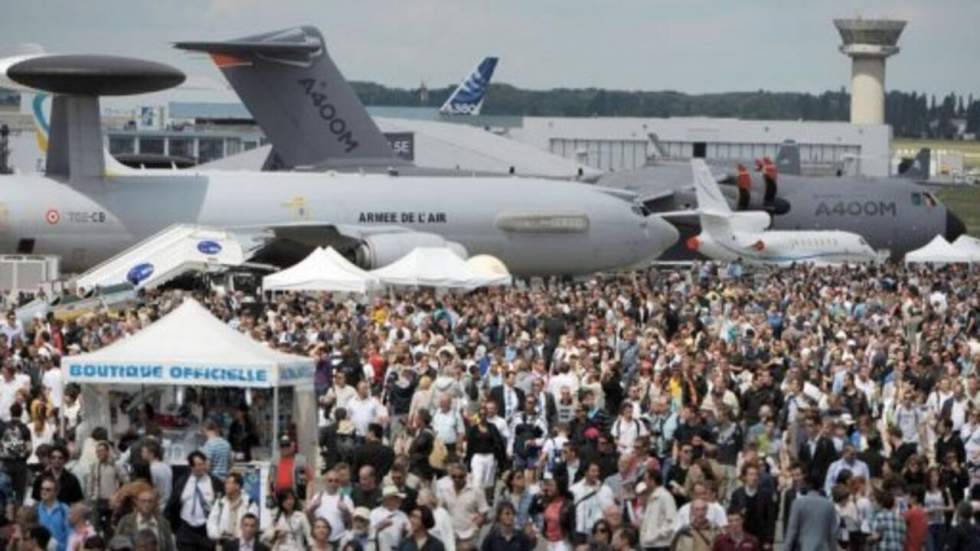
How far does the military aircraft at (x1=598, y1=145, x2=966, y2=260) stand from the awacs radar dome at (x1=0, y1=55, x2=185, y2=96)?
21692mm

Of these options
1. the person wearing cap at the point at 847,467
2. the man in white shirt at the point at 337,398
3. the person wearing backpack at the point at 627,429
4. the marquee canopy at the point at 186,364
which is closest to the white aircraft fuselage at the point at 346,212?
the man in white shirt at the point at 337,398

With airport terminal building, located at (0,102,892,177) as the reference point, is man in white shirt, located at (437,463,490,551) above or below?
below

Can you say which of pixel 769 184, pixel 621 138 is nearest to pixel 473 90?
pixel 621 138

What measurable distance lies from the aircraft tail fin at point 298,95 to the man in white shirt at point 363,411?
31.3 meters

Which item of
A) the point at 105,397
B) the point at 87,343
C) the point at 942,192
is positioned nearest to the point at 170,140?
the point at 942,192

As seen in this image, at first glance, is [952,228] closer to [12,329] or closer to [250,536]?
[12,329]

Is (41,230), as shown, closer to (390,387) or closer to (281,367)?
(390,387)

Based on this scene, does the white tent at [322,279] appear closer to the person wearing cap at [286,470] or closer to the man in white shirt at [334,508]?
the person wearing cap at [286,470]

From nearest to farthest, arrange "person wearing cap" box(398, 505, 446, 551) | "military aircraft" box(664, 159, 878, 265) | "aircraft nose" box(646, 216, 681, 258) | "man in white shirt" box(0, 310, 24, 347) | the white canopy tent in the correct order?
"person wearing cap" box(398, 505, 446, 551), the white canopy tent, "man in white shirt" box(0, 310, 24, 347), "aircraft nose" box(646, 216, 681, 258), "military aircraft" box(664, 159, 878, 265)

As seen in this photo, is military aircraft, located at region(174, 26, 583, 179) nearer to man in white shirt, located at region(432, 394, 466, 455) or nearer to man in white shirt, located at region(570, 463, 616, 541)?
man in white shirt, located at region(432, 394, 466, 455)

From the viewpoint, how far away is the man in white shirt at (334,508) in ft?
55.9

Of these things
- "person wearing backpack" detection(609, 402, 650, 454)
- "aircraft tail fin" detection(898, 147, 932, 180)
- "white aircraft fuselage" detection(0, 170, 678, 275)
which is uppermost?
"aircraft tail fin" detection(898, 147, 932, 180)

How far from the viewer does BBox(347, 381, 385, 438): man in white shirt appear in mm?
22625

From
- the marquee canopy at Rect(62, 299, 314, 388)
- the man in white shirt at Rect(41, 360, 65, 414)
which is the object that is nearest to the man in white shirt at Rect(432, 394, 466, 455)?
the marquee canopy at Rect(62, 299, 314, 388)
